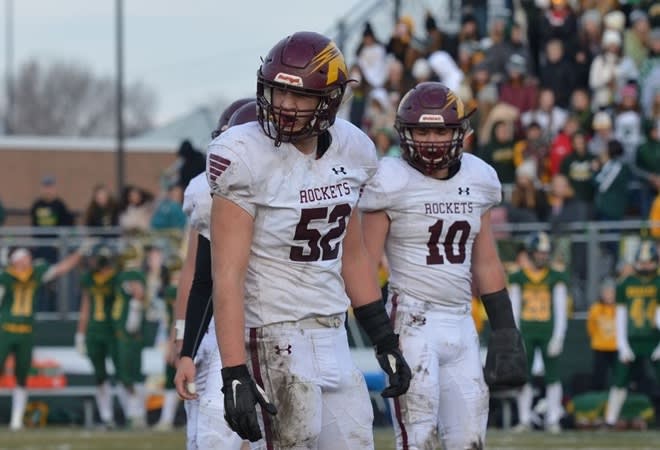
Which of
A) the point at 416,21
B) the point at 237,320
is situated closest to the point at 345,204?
the point at 237,320

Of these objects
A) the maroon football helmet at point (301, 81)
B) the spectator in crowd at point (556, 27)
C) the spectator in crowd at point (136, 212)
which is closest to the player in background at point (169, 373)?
the spectator in crowd at point (136, 212)

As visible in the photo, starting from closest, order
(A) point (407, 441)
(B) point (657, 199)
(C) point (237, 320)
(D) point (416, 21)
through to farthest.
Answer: (C) point (237, 320) < (A) point (407, 441) < (B) point (657, 199) < (D) point (416, 21)

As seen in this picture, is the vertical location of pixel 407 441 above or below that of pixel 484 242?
below

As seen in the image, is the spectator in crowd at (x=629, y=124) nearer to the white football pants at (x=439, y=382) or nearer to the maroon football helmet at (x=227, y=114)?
the white football pants at (x=439, y=382)

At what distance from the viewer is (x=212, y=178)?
5.00 meters

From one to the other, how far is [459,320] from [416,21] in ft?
43.1

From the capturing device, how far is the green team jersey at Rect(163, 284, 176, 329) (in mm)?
14156

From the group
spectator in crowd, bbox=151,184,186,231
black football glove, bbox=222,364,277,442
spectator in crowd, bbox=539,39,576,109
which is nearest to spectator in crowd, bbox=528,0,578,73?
spectator in crowd, bbox=539,39,576,109

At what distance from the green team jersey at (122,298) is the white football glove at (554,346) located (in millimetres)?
3822

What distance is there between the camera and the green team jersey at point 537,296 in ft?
44.7

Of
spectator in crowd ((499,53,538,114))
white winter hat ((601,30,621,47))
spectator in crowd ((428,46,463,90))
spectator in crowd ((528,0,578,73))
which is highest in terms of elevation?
spectator in crowd ((528,0,578,73))

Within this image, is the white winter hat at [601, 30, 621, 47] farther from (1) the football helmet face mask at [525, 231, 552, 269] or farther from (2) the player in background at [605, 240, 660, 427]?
(2) the player in background at [605, 240, 660, 427]

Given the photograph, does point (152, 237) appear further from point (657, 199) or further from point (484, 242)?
point (484, 242)

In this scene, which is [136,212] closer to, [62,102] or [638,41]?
[638,41]
